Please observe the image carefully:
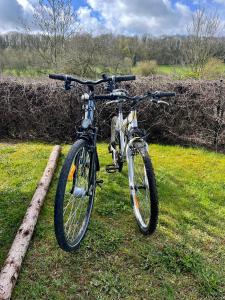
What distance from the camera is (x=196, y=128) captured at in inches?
275

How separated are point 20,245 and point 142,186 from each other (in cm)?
123

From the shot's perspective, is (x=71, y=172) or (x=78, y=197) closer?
(x=71, y=172)

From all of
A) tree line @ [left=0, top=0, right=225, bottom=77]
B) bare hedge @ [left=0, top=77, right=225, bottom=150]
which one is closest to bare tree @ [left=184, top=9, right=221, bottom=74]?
tree line @ [left=0, top=0, right=225, bottom=77]

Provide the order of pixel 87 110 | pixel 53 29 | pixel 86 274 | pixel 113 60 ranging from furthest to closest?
pixel 113 60, pixel 53 29, pixel 87 110, pixel 86 274

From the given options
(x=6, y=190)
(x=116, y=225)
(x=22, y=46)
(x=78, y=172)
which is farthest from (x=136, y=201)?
(x=22, y=46)

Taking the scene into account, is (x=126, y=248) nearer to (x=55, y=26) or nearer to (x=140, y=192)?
(x=140, y=192)

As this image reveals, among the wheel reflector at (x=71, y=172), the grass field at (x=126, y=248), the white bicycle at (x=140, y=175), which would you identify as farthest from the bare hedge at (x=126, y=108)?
the wheel reflector at (x=71, y=172)

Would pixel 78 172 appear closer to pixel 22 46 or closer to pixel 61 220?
pixel 61 220

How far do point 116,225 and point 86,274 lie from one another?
85cm

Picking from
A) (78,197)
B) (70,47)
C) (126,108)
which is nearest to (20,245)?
(78,197)

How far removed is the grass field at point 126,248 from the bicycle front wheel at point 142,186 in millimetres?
191

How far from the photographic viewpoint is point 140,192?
3287 millimetres

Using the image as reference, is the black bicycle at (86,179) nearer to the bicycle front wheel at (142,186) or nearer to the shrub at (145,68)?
the bicycle front wheel at (142,186)

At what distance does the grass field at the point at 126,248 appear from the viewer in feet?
8.30
